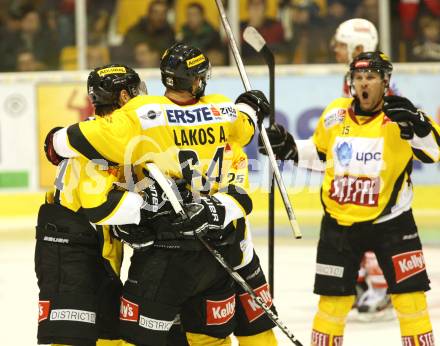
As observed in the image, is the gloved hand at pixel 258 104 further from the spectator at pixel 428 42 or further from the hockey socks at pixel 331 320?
the spectator at pixel 428 42

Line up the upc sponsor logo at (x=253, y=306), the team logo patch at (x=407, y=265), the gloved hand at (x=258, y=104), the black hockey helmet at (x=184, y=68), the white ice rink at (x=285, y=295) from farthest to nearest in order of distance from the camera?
1. the white ice rink at (x=285, y=295)
2. the team logo patch at (x=407, y=265)
3. the gloved hand at (x=258, y=104)
4. the upc sponsor logo at (x=253, y=306)
5. the black hockey helmet at (x=184, y=68)

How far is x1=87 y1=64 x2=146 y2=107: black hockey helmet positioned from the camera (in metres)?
4.14

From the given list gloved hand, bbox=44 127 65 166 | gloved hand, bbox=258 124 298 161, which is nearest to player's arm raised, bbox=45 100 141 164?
gloved hand, bbox=44 127 65 166

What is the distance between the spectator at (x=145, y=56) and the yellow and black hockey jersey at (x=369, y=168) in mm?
4688

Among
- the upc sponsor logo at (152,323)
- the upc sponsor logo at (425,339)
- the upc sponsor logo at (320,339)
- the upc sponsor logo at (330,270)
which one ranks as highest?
the upc sponsor logo at (152,323)

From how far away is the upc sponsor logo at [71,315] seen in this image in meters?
4.09

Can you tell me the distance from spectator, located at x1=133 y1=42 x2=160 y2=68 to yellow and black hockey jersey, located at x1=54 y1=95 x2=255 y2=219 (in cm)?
538

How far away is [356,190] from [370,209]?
0.10 metres

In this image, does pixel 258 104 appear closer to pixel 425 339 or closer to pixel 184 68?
pixel 184 68

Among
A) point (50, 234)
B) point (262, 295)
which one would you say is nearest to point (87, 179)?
point (50, 234)

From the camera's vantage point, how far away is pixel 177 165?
398 cm

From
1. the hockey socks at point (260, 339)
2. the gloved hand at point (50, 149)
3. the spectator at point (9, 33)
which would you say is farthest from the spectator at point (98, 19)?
the hockey socks at point (260, 339)

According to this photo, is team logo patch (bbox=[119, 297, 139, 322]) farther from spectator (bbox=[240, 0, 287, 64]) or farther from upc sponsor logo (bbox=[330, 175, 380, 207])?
spectator (bbox=[240, 0, 287, 64])

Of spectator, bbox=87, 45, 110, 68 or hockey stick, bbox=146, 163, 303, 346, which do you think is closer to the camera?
hockey stick, bbox=146, 163, 303, 346
